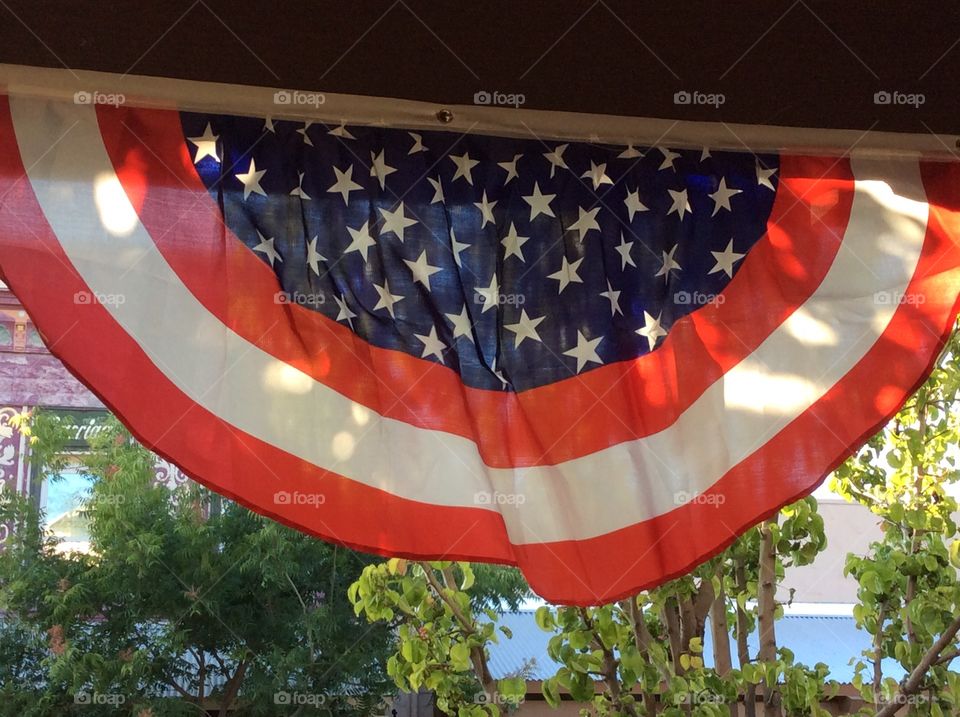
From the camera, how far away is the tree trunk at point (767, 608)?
311 cm

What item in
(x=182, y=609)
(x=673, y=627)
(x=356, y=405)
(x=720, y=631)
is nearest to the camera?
(x=356, y=405)

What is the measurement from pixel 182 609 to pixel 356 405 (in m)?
6.71

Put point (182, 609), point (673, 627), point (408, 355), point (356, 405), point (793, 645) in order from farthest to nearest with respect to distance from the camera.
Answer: point (793, 645), point (182, 609), point (673, 627), point (408, 355), point (356, 405)

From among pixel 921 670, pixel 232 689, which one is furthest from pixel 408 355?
pixel 232 689

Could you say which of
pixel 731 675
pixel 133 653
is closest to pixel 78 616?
pixel 133 653

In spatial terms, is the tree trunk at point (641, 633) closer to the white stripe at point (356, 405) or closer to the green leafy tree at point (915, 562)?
the green leafy tree at point (915, 562)

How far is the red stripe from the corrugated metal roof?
6297 mm

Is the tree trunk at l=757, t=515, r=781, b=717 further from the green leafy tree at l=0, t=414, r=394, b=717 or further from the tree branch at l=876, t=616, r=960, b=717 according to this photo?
the green leafy tree at l=0, t=414, r=394, b=717

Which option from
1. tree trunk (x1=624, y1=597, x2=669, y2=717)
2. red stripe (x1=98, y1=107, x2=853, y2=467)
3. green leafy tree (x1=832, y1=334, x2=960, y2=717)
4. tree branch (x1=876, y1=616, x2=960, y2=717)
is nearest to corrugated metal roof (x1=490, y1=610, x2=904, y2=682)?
green leafy tree (x1=832, y1=334, x2=960, y2=717)

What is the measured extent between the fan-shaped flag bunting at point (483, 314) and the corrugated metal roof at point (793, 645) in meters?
6.30

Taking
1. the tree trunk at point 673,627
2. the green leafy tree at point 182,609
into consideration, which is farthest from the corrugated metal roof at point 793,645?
the tree trunk at point 673,627

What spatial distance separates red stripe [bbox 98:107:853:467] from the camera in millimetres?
2271

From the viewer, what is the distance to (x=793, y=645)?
10.1m

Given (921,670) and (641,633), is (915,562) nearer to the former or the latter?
(921,670)
